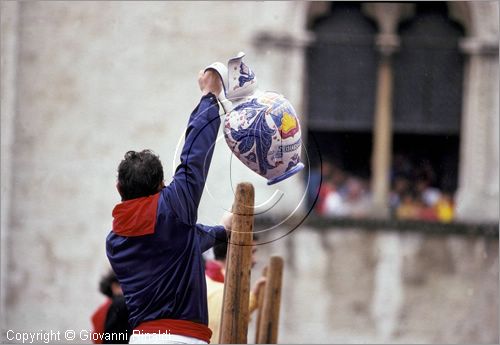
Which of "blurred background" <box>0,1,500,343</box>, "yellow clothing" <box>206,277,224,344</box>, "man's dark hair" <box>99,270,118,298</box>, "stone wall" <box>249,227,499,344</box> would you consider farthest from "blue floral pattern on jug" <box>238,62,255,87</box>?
"stone wall" <box>249,227,499,344</box>

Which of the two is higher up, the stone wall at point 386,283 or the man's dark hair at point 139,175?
the man's dark hair at point 139,175

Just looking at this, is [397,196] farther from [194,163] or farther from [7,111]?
[194,163]

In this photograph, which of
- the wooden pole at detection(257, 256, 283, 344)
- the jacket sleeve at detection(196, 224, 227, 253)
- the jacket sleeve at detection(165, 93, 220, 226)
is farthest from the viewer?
the wooden pole at detection(257, 256, 283, 344)

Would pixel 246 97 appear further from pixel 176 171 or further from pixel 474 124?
pixel 474 124

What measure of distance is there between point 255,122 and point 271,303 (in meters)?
1.76

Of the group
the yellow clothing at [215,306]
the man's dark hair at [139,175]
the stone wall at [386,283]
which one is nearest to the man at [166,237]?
the man's dark hair at [139,175]

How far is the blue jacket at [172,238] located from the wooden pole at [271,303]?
1.63m

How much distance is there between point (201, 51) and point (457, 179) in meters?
2.78

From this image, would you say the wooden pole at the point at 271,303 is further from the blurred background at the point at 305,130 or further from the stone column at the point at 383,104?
the stone column at the point at 383,104

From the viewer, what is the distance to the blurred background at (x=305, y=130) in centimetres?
1207

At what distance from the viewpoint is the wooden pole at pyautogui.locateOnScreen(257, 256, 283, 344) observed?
20.9ft

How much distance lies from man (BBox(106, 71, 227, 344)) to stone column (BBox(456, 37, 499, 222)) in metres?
7.82

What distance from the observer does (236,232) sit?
16.9ft

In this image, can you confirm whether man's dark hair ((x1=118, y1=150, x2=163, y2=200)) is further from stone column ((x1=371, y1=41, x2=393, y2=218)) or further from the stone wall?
stone column ((x1=371, y1=41, x2=393, y2=218))
